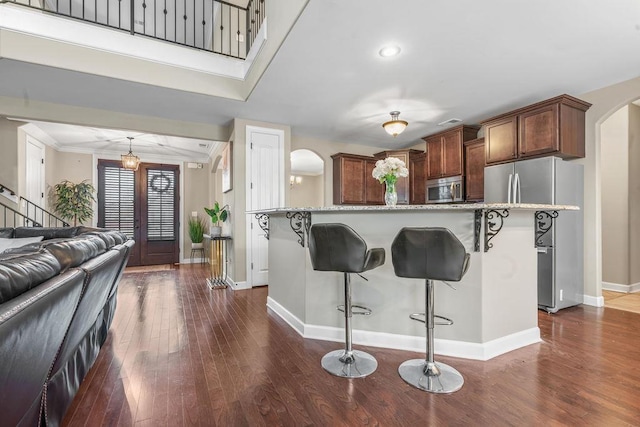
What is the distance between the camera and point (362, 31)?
8.11 ft

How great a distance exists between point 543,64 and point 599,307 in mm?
2814

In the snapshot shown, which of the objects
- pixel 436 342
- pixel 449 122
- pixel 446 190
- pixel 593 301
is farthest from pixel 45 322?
pixel 449 122

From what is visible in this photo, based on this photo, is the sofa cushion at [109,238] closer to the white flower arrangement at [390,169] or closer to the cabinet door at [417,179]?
the white flower arrangement at [390,169]

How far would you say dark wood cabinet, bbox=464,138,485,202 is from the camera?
449 cm

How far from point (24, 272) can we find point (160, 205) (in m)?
6.73

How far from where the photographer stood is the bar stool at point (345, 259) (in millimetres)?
1994

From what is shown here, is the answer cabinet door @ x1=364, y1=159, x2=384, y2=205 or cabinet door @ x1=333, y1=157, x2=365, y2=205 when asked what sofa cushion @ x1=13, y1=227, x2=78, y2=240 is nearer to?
cabinet door @ x1=333, y1=157, x2=365, y2=205

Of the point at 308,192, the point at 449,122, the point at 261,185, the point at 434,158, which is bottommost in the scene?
the point at 261,185

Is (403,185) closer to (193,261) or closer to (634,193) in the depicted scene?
(634,193)

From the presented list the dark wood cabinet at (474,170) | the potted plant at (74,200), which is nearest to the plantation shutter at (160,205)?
the potted plant at (74,200)

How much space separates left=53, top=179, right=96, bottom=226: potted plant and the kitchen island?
582cm

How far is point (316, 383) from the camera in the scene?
6.32ft

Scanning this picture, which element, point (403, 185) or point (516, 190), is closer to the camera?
point (516, 190)

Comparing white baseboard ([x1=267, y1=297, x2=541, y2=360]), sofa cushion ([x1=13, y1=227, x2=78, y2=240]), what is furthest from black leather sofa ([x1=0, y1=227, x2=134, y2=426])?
sofa cushion ([x1=13, y1=227, x2=78, y2=240])
